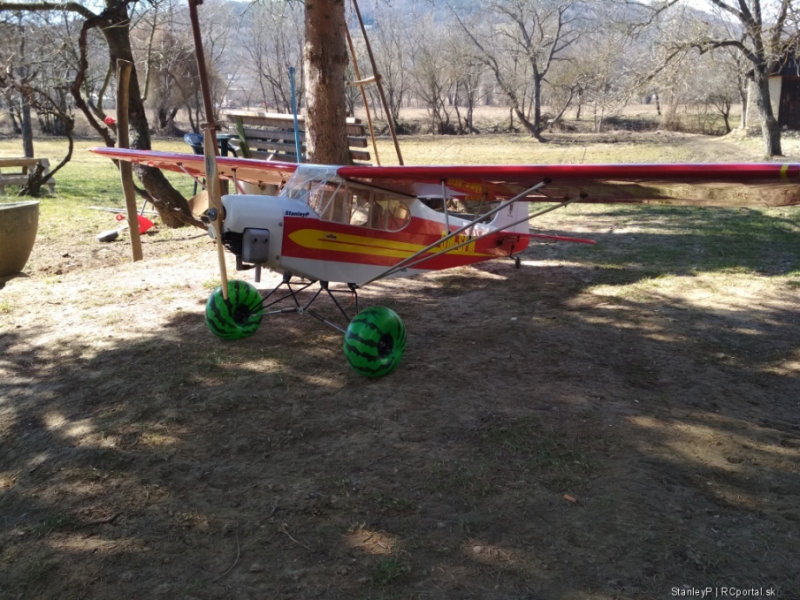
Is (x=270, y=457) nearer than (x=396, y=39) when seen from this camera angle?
Yes

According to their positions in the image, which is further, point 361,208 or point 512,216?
point 512,216

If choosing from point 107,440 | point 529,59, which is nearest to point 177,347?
point 107,440

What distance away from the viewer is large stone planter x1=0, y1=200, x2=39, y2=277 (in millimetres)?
8305

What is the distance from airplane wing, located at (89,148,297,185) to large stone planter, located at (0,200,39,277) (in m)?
1.33

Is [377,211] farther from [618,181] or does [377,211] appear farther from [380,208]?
[618,181]

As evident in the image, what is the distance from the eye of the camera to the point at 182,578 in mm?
3084

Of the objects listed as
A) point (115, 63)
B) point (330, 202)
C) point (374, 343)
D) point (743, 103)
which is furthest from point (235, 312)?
point (743, 103)

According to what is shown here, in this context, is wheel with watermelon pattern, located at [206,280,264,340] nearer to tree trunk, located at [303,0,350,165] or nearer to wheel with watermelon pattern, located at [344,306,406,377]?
wheel with watermelon pattern, located at [344,306,406,377]

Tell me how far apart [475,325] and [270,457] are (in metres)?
3.28

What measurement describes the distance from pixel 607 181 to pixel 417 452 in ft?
9.20

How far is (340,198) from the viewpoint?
20.1 ft

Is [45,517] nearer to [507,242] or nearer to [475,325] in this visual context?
[475,325]

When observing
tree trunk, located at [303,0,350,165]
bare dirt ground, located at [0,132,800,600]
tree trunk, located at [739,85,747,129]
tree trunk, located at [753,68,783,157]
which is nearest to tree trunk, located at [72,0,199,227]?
tree trunk, located at [303,0,350,165]

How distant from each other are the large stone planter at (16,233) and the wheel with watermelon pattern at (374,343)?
5901 mm
